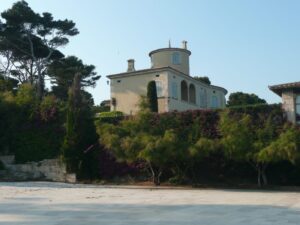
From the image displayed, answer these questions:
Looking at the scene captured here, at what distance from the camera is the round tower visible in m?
49.3

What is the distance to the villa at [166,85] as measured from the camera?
43.8m

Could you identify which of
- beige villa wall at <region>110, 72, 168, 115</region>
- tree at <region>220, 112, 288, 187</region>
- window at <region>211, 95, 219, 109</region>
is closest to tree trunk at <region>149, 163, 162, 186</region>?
tree at <region>220, 112, 288, 187</region>

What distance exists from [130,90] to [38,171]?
61.7 ft

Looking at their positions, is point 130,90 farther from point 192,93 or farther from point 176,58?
point 192,93

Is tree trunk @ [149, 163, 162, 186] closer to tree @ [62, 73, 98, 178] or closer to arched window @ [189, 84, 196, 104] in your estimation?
tree @ [62, 73, 98, 178]

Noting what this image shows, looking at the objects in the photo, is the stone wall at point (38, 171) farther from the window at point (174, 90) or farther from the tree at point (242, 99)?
the tree at point (242, 99)

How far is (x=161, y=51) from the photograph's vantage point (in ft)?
162

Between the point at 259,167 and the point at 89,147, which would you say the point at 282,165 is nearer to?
the point at 259,167

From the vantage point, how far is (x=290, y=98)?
2553 cm

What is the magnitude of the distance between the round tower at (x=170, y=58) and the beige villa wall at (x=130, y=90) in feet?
15.2

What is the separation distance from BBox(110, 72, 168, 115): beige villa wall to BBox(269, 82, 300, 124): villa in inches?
734

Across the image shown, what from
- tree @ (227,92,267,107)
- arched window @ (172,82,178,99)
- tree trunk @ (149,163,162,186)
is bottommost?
tree trunk @ (149,163,162,186)

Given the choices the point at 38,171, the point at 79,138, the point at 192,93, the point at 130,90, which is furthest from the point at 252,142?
the point at 192,93

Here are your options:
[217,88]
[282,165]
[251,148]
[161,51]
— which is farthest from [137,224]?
[217,88]
